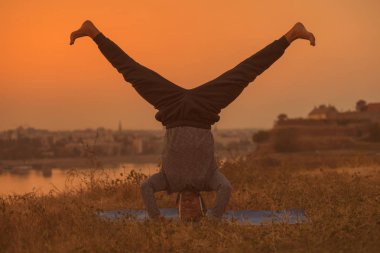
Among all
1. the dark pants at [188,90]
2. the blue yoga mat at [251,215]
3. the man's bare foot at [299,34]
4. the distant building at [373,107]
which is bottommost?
the blue yoga mat at [251,215]

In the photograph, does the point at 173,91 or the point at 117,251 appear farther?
the point at 173,91

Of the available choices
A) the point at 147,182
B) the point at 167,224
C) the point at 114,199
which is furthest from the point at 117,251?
the point at 114,199

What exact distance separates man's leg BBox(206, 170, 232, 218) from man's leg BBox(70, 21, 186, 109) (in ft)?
3.68

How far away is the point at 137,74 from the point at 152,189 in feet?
4.74

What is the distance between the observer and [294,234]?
21.9ft

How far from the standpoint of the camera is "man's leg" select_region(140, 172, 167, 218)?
312 inches

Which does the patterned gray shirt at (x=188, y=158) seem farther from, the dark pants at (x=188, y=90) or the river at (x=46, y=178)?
the river at (x=46, y=178)

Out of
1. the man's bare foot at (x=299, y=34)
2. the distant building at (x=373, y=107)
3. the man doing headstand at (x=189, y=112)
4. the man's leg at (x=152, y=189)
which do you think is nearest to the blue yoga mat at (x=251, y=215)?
the man's leg at (x=152, y=189)

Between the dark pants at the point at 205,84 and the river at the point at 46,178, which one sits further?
the river at the point at 46,178

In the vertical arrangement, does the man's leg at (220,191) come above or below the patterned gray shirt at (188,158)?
below

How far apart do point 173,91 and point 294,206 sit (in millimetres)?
2912

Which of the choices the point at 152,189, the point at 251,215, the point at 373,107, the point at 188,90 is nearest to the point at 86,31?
the point at 188,90

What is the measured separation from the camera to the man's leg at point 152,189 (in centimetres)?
791

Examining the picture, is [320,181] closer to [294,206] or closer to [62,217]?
[294,206]
